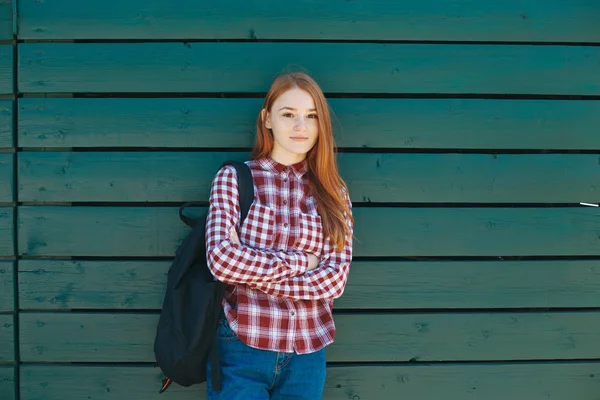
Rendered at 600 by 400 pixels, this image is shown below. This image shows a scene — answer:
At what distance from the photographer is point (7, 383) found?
2377mm

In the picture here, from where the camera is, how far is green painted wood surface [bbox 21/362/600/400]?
2379 millimetres

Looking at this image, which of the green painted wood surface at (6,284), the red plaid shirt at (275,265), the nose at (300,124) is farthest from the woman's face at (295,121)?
the green painted wood surface at (6,284)

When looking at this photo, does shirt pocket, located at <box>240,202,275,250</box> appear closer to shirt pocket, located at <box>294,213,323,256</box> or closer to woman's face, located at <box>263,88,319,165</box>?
shirt pocket, located at <box>294,213,323,256</box>

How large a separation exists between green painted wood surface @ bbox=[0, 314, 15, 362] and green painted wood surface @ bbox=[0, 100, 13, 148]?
28.4 inches

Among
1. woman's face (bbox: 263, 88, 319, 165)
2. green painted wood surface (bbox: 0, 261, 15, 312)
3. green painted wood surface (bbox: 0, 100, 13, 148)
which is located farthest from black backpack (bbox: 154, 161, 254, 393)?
green painted wood surface (bbox: 0, 100, 13, 148)

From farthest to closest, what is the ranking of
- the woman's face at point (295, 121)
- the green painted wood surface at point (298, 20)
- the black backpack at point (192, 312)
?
the green painted wood surface at point (298, 20) < the woman's face at point (295, 121) < the black backpack at point (192, 312)

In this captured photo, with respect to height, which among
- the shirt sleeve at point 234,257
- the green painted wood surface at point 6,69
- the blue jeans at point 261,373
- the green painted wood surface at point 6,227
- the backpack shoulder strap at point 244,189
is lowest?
the blue jeans at point 261,373

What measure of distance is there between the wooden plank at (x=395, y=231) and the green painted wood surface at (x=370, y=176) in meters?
0.06

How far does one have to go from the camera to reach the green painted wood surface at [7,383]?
2.37 m

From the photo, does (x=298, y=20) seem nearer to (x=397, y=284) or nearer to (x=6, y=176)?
(x=397, y=284)

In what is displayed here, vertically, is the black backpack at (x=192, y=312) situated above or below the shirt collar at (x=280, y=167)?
below

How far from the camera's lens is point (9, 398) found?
7.83ft

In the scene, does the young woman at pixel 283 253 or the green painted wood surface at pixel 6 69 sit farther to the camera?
the green painted wood surface at pixel 6 69

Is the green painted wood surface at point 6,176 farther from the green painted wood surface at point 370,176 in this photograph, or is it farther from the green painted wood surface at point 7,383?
the green painted wood surface at point 7,383
